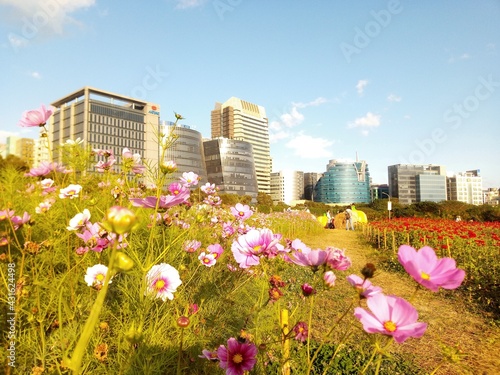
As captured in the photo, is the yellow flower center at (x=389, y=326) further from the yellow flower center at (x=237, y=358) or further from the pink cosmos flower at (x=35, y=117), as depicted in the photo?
the pink cosmos flower at (x=35, y=117)

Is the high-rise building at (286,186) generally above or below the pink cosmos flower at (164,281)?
above

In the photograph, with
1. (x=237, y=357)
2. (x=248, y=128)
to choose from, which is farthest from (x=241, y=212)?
(x=248, y=128)

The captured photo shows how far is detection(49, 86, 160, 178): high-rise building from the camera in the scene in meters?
65.8

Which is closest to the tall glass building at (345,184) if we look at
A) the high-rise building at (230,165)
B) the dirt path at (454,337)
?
the high-rise building at (230,165)

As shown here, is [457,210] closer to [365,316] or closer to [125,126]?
[365,316]

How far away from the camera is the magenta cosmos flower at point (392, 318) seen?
547 millimetres

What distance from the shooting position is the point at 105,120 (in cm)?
6812

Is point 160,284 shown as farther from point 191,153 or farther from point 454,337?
point 191,153

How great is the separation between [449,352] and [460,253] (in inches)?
243

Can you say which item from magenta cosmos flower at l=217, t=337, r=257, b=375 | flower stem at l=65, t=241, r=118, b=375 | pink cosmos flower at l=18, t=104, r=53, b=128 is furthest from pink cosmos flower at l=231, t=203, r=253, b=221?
flower stem at l=65, t=241, r=118, b=375

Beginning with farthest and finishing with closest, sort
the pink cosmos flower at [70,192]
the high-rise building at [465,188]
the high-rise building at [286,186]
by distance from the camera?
the high-rise building at [465,188] → the high-rise building at [286,186] → the pink cosmos flower at [70,192]

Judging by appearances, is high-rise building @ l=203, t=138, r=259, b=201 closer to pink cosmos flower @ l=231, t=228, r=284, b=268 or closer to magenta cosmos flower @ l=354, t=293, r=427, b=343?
pink cosmos flower @ l=231, t=228, r=284, b=268

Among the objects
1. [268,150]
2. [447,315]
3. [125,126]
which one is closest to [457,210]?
[447,315]

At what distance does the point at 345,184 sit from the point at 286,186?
21.2 m
